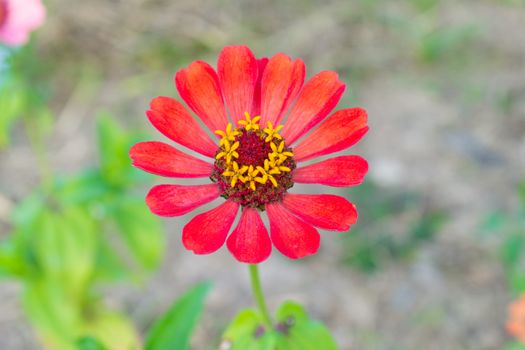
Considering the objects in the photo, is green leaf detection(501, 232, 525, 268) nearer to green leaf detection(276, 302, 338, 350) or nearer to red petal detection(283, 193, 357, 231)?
green leaf detection(276, 302, 338, 350)

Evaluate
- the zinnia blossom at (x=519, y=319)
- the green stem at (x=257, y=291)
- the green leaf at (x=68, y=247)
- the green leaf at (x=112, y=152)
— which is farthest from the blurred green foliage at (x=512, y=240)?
the green leaf at (x=68, y=247)

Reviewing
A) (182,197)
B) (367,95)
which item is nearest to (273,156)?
(182,197)

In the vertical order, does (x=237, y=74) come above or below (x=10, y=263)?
below

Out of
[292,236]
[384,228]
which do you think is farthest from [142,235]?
[292,236]

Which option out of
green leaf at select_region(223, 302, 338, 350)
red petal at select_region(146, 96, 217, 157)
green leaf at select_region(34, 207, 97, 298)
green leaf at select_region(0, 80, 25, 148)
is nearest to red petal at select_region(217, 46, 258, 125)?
red petal at select_region(146, 96, 217, 157)

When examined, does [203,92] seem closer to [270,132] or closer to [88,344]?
[270,132]

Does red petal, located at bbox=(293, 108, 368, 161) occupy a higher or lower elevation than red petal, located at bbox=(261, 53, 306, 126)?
lower

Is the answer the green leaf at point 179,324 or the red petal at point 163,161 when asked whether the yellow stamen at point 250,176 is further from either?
the green leaf at point 179,324
